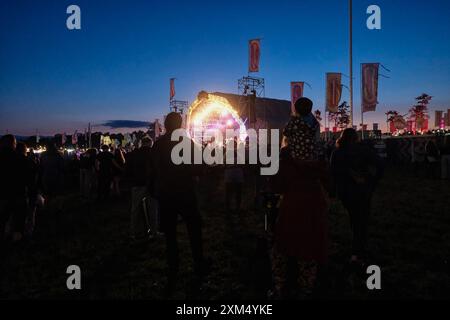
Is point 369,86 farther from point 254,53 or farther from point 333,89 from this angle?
point 254,53

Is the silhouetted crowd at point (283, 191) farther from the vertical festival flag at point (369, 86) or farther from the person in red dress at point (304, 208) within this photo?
the vertical festival flag at point (369, 86)

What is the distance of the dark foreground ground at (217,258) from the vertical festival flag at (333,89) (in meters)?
14.1

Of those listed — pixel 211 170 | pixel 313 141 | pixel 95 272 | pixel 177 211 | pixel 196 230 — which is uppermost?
pixel 313 141

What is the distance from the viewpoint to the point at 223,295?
4.55 metres

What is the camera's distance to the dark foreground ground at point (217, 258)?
470cm

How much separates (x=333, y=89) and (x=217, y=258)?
2004 centimetres

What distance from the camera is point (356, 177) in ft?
16.9

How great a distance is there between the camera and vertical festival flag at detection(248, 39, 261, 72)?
28.3 metres

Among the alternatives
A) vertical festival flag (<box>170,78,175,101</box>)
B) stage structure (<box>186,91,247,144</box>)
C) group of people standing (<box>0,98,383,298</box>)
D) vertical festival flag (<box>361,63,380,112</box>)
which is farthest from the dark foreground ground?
vertical festival flag (<box>170,78,175,101</box>)

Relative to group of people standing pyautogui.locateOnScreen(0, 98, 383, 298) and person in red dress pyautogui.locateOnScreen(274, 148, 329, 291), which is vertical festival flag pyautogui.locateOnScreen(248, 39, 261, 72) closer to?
group of people standing pyautogui.locateOnScreen(0, 98, 383, 298)

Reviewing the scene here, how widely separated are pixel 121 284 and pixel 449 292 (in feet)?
15.3

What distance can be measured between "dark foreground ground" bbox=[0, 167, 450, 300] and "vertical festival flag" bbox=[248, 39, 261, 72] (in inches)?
799

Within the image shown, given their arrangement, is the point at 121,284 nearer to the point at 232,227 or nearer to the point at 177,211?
the point at 177,211
